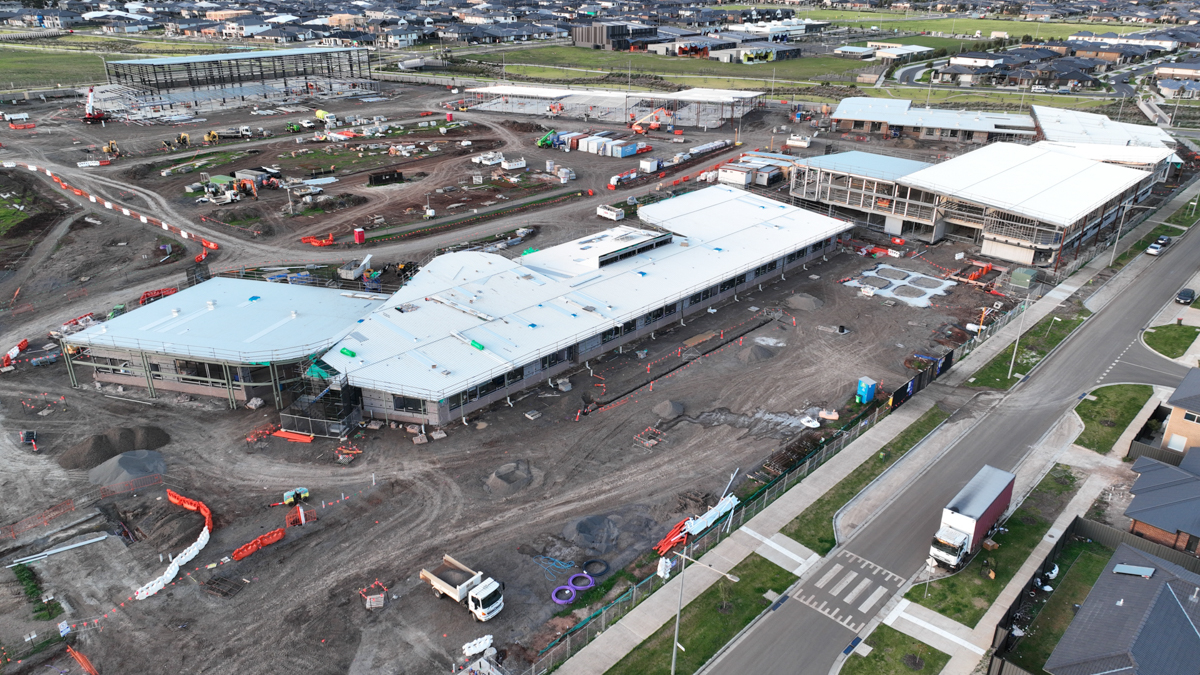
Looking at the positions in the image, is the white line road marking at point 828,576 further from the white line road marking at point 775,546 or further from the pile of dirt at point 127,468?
the pile of dirt at point 127,468

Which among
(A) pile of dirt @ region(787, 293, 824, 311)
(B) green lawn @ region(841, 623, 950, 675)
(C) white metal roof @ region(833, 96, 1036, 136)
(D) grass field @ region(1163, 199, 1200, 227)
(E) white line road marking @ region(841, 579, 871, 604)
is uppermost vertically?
(C) white metal roof @ region(833, 96, 1036, 136)

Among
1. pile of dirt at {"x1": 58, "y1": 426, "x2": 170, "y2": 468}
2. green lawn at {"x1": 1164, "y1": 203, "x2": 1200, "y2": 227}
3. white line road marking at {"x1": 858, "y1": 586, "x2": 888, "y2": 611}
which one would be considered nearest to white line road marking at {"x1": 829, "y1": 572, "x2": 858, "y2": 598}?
white line road marking at {"x1": 858, "y1": 586, "x2": 888, "y2": 611}

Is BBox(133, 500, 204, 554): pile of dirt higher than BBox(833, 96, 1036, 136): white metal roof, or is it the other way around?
BBox(833, 96, 1036, 136): white metal roof

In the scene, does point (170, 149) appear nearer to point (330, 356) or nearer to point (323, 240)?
point (323, 240)

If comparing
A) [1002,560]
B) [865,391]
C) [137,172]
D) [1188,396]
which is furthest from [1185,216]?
[137,172]

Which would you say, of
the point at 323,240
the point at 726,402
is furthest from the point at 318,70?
the point at 726,402

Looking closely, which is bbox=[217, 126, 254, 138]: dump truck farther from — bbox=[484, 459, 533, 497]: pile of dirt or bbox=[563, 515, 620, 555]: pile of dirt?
bbox=[563, 515, 620, 555]: pile of dirt

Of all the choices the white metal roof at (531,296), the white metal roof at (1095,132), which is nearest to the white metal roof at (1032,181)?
the white metal roof at (531,296)
